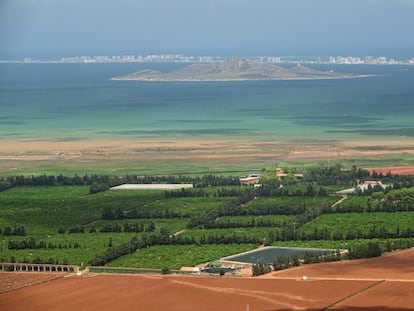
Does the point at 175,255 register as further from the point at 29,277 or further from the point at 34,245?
the point at 29,277

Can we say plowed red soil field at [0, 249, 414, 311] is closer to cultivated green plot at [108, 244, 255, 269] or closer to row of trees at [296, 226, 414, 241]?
cultivated green plot at [108, 244, 255, 269]

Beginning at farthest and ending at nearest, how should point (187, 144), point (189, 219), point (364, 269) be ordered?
point (187, 144), point (189, 219), point (364, 269)

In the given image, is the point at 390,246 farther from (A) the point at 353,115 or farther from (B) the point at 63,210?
(A) the point at 353,115

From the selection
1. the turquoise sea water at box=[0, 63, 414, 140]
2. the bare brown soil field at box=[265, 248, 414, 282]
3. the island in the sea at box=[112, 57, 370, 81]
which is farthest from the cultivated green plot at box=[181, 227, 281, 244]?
the island in the sea at box=[112, 57, 370, 81]

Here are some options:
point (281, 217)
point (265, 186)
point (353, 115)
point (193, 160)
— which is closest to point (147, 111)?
point (353, 115)

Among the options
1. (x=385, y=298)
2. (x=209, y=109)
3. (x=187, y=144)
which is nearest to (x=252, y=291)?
(x=385, y=298)

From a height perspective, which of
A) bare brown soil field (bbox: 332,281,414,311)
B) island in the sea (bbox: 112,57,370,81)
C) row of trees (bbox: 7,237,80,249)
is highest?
island in the sea (bbox: 112,57,370,81)

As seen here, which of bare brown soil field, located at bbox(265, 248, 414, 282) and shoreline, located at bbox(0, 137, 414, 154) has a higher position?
shoreline, located at bbox(0, 137, 414, 154)
